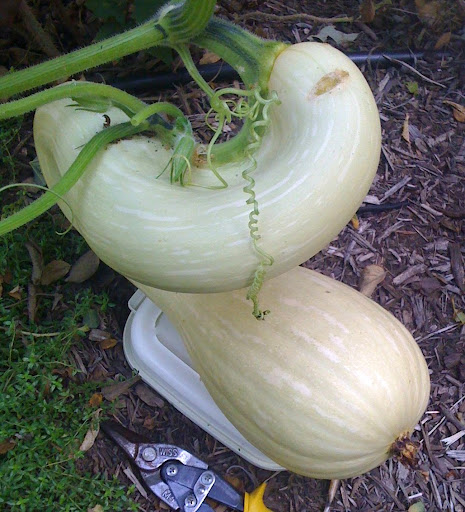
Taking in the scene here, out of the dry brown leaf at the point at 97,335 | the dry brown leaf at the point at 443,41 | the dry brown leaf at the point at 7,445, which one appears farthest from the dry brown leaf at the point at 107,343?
the dry brown leaf at the point at 443,41

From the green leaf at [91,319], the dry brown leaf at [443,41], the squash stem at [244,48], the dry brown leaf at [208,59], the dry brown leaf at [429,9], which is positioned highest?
the squash stem at [244,48]

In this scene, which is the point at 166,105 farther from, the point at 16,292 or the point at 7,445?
the point at 7,445

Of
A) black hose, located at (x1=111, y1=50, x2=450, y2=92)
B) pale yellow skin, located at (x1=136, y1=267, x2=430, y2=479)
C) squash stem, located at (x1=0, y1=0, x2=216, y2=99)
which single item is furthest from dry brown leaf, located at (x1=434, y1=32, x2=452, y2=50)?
squash stem, located at (x1=0, y1=0, x2=216, y2=99)

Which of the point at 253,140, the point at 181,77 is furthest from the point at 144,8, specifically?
the point at 253,140

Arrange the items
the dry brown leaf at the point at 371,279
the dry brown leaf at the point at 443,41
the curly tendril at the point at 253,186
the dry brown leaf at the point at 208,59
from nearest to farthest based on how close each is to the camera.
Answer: the curly tendril at the point at 253,186
the dry brown leaf at the point at 371,279
the dry brown leaf at the point at 208,59
the dry brown leaf at the point at 443,41

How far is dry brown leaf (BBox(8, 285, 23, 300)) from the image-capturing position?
126cm

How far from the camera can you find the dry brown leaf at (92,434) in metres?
Answer: 1.19

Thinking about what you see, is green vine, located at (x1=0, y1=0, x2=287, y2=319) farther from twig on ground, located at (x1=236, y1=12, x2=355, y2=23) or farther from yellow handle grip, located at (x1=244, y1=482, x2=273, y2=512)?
twig on ground, located at (x1=236, y1=12, x2=355, y2=23)

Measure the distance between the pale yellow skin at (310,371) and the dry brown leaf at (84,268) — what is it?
0.94 ft

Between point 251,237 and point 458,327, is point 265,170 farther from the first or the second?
point 458,327

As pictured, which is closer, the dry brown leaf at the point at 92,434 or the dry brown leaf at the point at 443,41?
the dry brown leaf at the point at 92,434

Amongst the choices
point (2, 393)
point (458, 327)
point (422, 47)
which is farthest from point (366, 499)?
point (422, 47)

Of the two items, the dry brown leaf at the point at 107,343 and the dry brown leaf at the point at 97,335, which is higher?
the dry brown leaf at the point at 97,335

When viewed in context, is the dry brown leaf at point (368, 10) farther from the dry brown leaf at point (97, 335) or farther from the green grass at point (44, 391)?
the dry brown leaf at point (97, 335)
